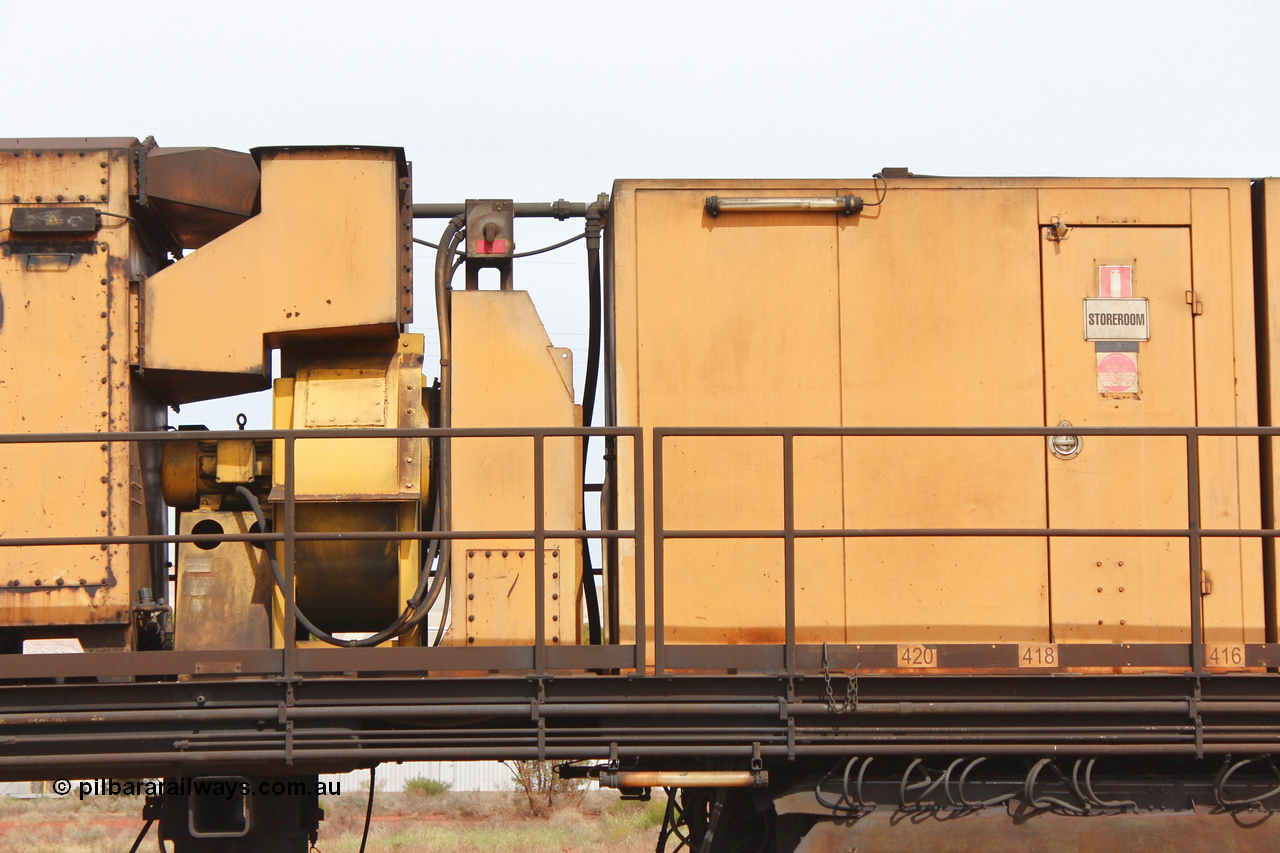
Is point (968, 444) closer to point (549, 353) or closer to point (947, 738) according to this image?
point (947, 738)

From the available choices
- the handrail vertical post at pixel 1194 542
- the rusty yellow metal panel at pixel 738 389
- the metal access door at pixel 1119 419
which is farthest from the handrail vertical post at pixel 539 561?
the handrail vertical post at pixel 1194 542

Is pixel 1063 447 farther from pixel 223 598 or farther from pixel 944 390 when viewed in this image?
pixel 223 598

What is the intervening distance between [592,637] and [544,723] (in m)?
1.12

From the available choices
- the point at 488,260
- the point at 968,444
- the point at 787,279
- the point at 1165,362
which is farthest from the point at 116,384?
the point at 1165,362

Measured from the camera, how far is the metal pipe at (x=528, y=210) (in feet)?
19.3

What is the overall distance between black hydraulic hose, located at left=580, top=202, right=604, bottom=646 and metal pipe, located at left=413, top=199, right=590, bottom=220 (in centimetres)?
9

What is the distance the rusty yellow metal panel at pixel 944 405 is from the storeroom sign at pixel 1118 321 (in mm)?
298

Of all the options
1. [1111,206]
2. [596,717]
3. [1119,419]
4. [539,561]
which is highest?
[1111,206]

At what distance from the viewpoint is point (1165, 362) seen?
5629 millimetres

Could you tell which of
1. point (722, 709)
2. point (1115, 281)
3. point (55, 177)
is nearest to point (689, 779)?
point (722, 709)

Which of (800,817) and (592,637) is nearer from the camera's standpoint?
(800,817)

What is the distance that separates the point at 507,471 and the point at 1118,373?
322 centimetres

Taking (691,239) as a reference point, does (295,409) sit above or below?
below

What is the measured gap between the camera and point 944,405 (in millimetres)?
5629
